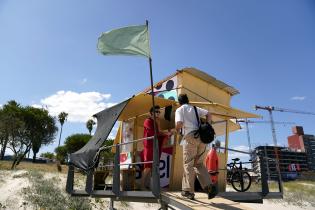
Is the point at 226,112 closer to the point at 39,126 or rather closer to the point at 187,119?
the point at 187,119

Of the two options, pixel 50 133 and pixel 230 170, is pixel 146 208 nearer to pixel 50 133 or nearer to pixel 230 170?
pixel 230 170

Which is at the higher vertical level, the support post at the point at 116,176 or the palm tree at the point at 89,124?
the palm tree at the point at 89,124

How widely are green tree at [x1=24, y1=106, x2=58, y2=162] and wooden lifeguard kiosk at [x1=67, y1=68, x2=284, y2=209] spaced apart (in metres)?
45.3

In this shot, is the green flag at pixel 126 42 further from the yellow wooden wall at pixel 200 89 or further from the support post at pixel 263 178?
the support post at pixel 263 178

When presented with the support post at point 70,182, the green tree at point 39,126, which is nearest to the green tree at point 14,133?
the green tree at point 39,126

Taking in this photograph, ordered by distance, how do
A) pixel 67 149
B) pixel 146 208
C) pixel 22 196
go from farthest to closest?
pixel 67 149, pixel 146 208, pixel 22 196

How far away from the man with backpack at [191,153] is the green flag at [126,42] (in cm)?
178

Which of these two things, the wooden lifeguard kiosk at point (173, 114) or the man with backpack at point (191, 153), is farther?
the wooden lifeguard kiosk at point (173, 114)

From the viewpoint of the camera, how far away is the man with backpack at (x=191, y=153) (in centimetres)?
633

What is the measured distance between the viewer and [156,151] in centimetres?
651

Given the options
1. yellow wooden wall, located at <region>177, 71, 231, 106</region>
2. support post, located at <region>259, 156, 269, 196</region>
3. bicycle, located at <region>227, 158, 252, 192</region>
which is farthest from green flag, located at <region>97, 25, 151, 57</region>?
bicycle, located at <region>227, 158, 252, 192</region>

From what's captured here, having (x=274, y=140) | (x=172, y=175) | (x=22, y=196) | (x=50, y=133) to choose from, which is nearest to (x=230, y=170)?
(x=172, y=175)

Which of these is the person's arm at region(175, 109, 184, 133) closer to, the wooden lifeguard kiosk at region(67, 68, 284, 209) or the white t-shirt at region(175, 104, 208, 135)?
the white t-shirt at region(175, 104, 208, 135)

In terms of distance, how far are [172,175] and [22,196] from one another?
12314 millimetres
